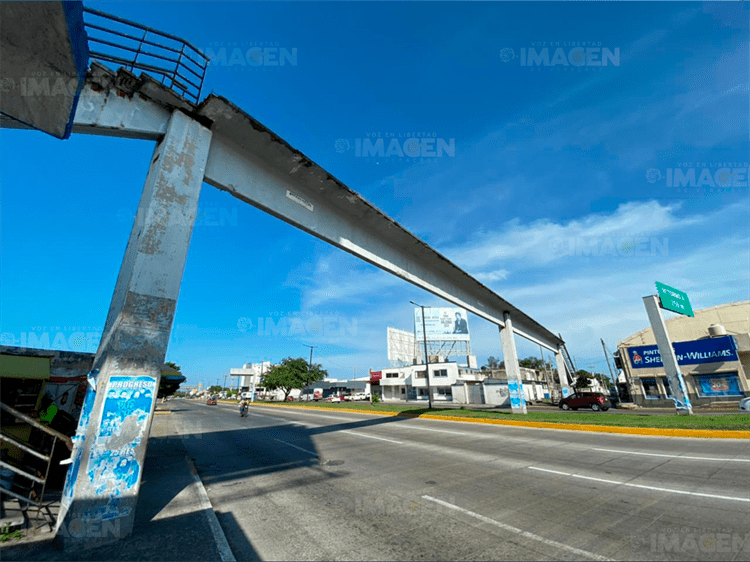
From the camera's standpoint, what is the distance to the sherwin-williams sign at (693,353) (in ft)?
80.9

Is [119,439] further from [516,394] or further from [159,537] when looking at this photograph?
[516,394]

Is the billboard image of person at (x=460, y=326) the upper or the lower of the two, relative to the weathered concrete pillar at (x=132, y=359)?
upper

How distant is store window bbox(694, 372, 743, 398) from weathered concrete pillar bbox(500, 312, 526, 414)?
16073mm

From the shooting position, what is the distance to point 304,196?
32.0 feet

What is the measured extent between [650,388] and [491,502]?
33338mm

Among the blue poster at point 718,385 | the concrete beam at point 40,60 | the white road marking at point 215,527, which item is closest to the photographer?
the concrete beam at point 40,60

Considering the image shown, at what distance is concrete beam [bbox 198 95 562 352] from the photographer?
24.7ft

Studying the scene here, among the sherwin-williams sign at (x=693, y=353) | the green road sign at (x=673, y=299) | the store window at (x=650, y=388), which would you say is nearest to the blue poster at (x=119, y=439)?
the green road sign at (x=673, y=299)

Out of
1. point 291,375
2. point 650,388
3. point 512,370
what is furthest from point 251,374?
point 650,388

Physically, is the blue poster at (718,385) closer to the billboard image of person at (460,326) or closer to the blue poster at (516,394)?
the blue poster at (516,394)

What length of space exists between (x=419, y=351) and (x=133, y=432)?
5417 centimetres

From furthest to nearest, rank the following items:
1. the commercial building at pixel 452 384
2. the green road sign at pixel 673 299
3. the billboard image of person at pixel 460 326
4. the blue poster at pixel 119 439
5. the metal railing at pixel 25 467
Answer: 1. the billboard image of person at pixel 460 326
2. the commercial building at pixel 452 384
3. the green road sign at pixel 673 299
4. the blue poster at pixel 119 439
5. the metal railing at pixel 25 467

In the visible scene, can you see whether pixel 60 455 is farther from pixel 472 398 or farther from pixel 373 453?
pixel 472 398

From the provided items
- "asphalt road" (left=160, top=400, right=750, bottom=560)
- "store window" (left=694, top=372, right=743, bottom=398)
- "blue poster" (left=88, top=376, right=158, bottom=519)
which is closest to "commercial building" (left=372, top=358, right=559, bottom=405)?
"store window" (left=694, top=372, right=743, bottom=398)
